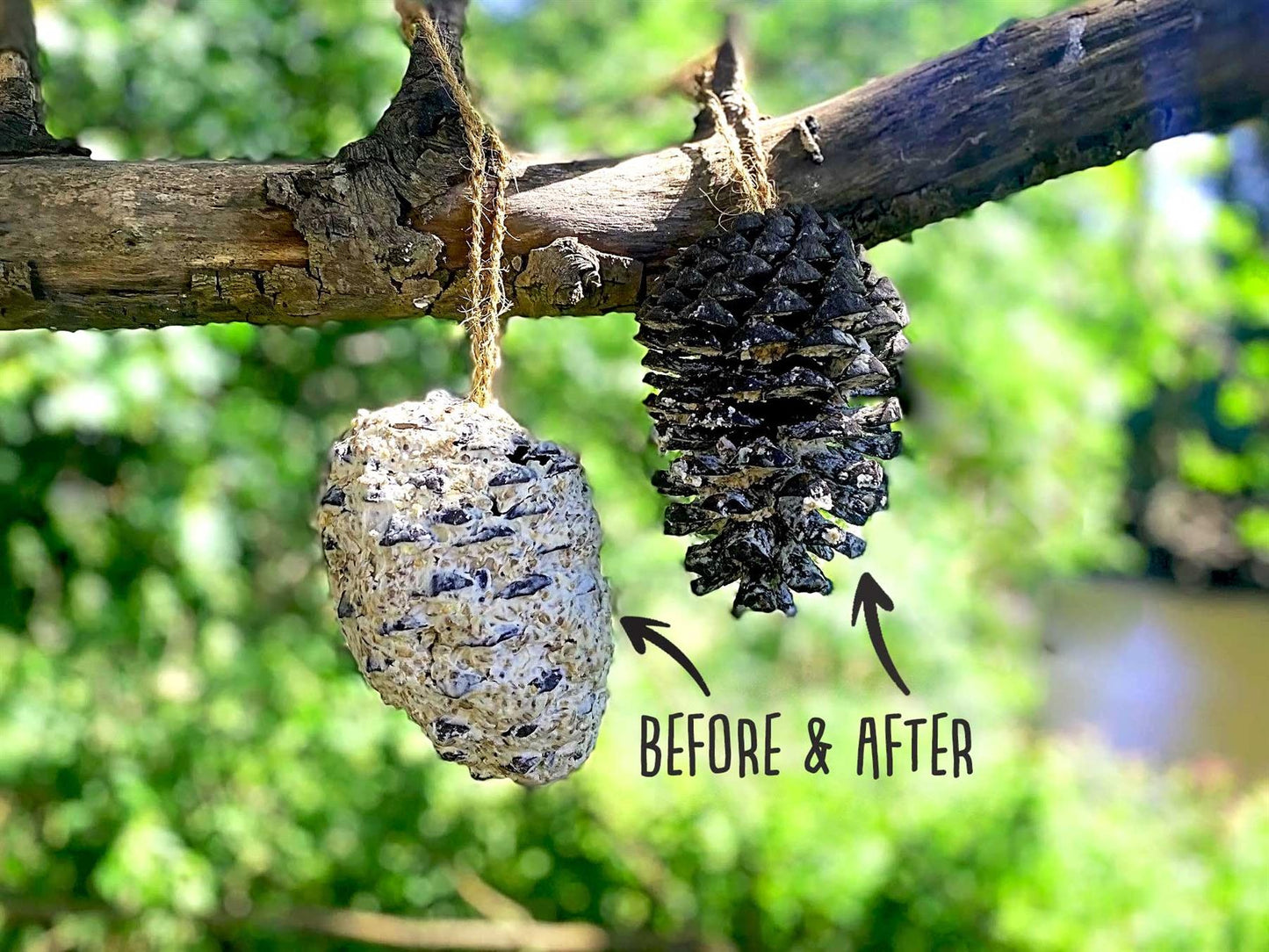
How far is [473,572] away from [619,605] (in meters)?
0.98

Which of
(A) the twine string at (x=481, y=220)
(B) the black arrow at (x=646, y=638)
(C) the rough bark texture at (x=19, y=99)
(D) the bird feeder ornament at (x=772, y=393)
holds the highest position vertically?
(C) the rough bark texture at (x=19, y=99)

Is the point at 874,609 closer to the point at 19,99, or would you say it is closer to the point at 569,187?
the point at 569,187

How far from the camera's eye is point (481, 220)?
752 mm

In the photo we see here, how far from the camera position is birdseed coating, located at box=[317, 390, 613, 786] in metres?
0.68

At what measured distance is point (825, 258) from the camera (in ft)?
2.25

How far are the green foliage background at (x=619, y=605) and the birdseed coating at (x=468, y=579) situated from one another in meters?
0.95

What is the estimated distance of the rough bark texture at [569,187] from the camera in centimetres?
75

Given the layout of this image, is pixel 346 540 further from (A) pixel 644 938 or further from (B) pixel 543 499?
(A) pixel 644 938

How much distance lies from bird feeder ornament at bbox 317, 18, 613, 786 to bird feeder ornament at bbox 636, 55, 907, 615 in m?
0.08

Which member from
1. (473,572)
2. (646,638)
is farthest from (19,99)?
(646,638)

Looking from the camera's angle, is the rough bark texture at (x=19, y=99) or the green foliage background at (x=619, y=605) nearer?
the rough bark texture at (x=19, y=99)

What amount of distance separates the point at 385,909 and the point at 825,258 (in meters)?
2.07

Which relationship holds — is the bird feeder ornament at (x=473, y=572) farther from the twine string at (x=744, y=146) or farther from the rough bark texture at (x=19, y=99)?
the rough bark texture at (x=19, y=99)

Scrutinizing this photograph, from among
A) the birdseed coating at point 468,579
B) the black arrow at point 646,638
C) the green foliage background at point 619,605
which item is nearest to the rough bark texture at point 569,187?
the birdseed coating at point 468,579
